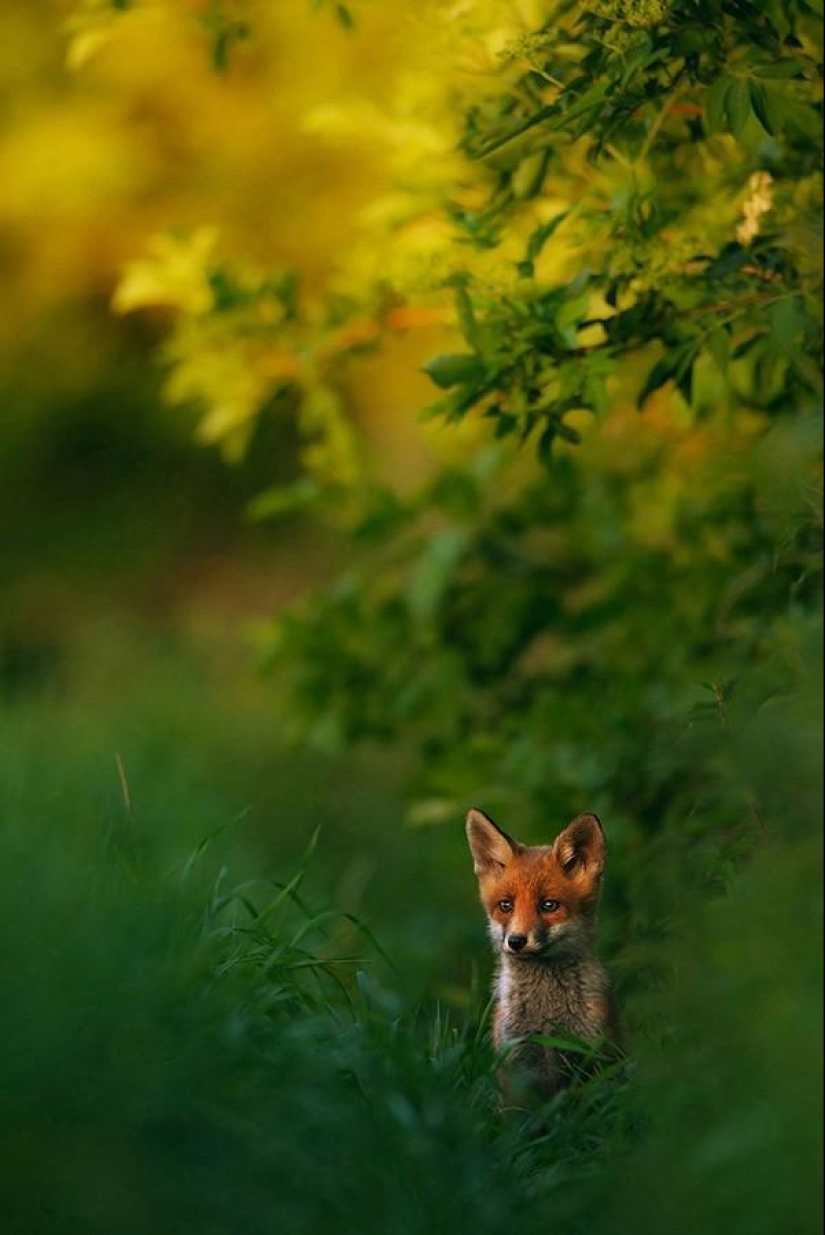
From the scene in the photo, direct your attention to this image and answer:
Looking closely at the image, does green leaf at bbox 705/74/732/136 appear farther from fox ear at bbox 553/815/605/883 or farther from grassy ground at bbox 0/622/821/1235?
fox ear at bbox 553/815/605/883

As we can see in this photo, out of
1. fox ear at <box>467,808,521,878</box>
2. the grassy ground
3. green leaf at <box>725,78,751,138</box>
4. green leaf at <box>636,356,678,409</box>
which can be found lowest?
the grassy ground

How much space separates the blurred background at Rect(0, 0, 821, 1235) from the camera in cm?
358

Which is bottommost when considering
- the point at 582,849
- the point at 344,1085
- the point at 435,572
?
the point at 344,1085

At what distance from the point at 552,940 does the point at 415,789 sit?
197cm

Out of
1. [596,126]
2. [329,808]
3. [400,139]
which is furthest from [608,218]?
[329,808]

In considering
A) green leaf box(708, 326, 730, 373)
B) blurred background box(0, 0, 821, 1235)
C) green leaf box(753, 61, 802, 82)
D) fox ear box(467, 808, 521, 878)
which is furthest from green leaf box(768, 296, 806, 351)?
fox ear box(467, 808, 521, 878)

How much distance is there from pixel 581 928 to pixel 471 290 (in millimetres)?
1480

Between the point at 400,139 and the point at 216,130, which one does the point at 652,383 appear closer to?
the point at 400,139

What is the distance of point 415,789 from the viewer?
6.56 metres

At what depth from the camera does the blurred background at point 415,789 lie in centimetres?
358

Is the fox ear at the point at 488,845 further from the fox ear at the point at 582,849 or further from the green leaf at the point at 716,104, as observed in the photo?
the green leaf at the point at 716,104

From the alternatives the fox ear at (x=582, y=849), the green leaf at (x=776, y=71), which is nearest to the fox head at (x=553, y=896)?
the fox ear at (x=582, y=849)

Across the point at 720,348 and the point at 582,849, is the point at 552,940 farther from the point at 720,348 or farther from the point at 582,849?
the point at 720,348

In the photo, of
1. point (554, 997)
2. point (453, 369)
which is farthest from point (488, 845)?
point (453, 369)
